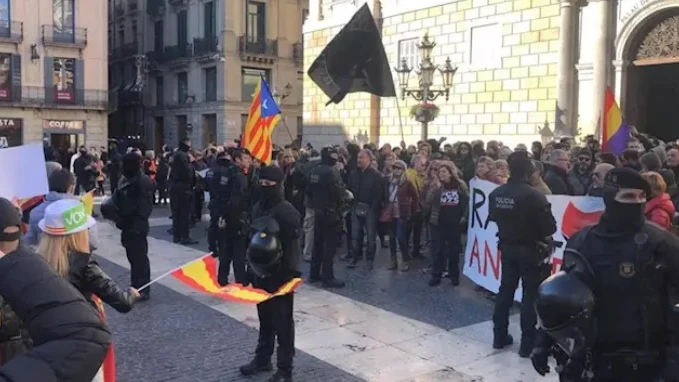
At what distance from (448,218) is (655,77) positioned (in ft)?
35.1

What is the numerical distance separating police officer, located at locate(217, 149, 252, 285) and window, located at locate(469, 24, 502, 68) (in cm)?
1034

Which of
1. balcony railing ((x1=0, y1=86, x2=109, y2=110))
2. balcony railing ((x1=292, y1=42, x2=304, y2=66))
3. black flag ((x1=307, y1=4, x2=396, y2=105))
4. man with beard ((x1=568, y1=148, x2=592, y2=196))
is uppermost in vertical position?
balcony railing ((x1=292, y1=42, x2=304, y2=66))

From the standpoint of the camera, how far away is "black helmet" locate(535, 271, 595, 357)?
10.6 feet

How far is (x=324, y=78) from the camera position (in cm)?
1215

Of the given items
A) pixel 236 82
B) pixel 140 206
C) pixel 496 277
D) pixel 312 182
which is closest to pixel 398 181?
pixel 312 182

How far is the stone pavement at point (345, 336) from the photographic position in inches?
230

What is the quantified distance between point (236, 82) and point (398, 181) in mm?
32095

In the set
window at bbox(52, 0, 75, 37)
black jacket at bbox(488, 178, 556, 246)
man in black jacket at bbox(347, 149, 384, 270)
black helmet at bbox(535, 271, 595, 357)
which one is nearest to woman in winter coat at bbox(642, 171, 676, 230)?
black jacket at bbox(488, 178, 556, 246)

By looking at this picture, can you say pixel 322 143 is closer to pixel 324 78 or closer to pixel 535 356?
pixel 324 78

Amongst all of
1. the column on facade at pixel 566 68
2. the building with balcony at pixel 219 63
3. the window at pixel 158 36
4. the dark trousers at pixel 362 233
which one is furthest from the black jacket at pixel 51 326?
the window at pixel 158 36

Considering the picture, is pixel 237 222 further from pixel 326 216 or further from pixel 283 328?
pixel 283 328

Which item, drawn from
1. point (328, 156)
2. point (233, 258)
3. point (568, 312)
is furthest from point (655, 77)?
point (568, 312)

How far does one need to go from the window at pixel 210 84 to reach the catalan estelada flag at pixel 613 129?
109ft

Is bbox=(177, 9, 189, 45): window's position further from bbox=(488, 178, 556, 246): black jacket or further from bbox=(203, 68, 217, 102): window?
bbox=(488, 178, 556, 246): black jacket
